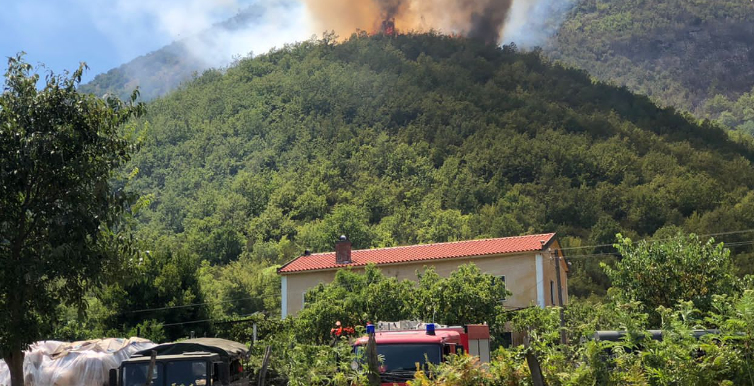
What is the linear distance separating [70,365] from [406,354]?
13.1 m

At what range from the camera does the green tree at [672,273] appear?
96.0ft

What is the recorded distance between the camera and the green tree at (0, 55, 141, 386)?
47.4ft

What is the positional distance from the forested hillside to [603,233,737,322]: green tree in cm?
4130

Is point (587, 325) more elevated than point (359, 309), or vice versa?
point (359, 309)

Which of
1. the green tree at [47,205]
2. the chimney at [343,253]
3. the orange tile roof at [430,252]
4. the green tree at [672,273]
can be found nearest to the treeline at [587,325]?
the green tree at [672,273]

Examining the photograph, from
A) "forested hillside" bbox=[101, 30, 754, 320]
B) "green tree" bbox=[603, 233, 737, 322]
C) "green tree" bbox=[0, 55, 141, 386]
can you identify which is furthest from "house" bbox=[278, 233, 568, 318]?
"green tree" bbox=[0, 55, 141, 386]

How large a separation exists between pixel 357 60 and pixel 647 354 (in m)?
182

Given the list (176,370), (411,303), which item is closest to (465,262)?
(411,303)

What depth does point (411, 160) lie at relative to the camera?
143 m

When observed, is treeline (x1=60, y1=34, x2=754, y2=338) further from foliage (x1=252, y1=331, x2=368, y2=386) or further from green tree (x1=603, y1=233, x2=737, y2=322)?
foliage (x1=252, y1=331, x2=368, y2=386)

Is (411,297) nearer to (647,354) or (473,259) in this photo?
(473,259)

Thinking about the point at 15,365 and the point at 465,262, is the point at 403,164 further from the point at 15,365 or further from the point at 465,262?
the point at 15,365

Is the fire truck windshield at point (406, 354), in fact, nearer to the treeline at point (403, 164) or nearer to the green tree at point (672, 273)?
the green tree at point (672, 273)

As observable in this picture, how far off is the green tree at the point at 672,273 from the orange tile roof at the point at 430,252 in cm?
1072
